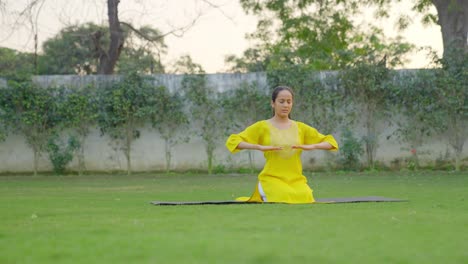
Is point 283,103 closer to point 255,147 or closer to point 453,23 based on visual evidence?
point 255,147

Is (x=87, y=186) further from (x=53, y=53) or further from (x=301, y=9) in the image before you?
(x=53, y=53)

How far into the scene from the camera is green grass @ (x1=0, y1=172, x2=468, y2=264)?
16.8 ft

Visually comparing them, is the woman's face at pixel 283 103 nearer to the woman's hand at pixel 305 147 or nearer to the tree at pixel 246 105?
the woman's hand at pixel 305 147

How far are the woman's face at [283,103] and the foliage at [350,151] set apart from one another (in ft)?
31.1

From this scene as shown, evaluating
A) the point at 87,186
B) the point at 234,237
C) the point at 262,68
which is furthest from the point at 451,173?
the point at 262,68

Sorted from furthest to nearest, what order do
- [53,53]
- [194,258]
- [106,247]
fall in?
[53,53], [106,247], [194,258]

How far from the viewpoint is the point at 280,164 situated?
10281mm

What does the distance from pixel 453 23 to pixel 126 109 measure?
7662 millimetres

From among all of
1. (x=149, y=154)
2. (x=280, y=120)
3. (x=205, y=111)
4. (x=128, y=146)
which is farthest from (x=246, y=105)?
(x=280, y=120)

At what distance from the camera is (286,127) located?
1043cm

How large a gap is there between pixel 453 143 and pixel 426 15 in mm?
3695

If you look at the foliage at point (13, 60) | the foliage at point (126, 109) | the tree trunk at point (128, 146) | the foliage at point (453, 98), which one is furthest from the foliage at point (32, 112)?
the foliage at point (453, 98)

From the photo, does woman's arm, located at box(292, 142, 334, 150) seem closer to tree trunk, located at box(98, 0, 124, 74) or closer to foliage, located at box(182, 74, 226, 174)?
foliage, located at box(182, 74, 226, 174)

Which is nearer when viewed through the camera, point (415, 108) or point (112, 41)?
point (415, 108)
